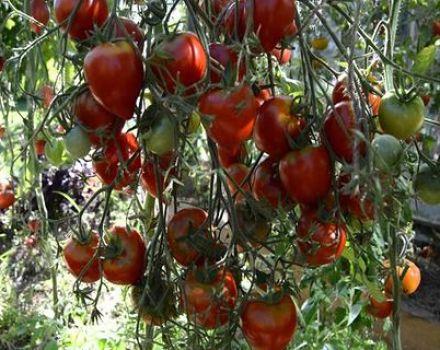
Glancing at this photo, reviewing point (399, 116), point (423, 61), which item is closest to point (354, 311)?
point (423, 61)

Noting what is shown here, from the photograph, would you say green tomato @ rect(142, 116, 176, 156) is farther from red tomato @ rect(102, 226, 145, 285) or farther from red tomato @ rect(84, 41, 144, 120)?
red tomato @ rect(102, 226, 145, 285)

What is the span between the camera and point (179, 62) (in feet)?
1.43

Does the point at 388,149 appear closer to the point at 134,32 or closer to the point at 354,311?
the point at 134,32

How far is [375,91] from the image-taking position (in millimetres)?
520

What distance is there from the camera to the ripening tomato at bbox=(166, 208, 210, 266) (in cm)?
53

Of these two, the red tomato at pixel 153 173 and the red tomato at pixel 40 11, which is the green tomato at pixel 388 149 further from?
the red tomato at pixel 40 11

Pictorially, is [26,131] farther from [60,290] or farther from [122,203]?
Result: [122,203]

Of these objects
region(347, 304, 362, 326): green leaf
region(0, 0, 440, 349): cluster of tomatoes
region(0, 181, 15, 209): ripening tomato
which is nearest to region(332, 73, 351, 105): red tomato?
region(0, 0, 440, 349): cluster of tomatoes

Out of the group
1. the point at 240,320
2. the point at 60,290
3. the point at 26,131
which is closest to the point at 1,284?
the point at 60,290

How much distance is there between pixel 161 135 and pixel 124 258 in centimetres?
18

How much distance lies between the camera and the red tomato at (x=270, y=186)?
51 centimetres

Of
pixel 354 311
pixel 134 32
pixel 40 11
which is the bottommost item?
pixel 354 311

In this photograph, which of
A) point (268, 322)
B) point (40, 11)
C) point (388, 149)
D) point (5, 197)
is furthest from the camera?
point (5, 197)

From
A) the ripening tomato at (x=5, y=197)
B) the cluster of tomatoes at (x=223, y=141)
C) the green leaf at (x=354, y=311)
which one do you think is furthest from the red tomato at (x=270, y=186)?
the ripening tomato at (x=5, y=197)
